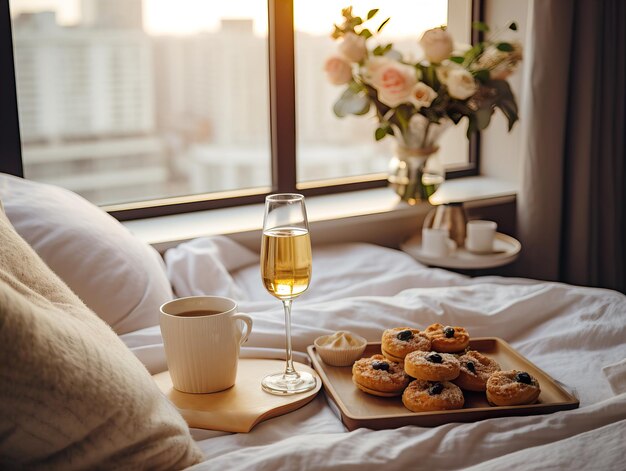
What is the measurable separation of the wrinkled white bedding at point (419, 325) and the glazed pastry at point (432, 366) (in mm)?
89

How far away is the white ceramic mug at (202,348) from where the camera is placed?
1.04 meters

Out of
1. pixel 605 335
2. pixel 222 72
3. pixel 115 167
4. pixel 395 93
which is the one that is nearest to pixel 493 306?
pixel 605 335

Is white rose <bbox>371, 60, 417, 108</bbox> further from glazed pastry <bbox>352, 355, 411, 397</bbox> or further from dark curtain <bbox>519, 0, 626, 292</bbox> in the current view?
glazed pastry <bbox>352, 355, 411, 397</bbox>

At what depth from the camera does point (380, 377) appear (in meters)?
1.04

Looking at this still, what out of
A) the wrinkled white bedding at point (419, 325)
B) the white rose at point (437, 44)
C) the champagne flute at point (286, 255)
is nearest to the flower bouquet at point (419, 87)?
the white rose at point (437, 44)

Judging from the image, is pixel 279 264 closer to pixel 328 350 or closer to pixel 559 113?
pixel 328 350

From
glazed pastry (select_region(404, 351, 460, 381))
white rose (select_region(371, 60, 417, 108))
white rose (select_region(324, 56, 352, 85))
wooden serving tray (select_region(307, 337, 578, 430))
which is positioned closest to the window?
white rose (select_region(324, 56, 352, 85))

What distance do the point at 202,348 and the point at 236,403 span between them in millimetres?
87

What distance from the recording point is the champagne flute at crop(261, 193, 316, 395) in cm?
107

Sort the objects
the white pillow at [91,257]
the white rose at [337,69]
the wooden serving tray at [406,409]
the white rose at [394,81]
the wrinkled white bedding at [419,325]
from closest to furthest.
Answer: the wrinkled white bedding at [419,325] < the wooden serving tray at [406,409] < the white pillow at [91,257] < the white rose at [394,81] < the white rose at [337,69]

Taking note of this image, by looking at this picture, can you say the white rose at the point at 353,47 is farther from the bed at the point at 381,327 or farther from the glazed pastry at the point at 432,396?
the glazed pastry at the point at 432,396

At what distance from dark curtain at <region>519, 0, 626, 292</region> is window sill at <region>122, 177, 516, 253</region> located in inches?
7.2

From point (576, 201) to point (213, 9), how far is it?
4.44 ft

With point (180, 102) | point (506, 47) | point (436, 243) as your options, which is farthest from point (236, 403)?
point (180, 102)
